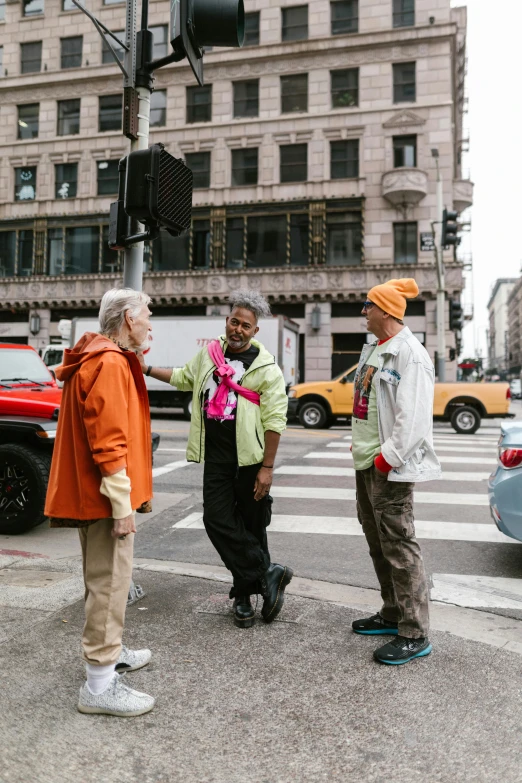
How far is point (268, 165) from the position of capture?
31094mm

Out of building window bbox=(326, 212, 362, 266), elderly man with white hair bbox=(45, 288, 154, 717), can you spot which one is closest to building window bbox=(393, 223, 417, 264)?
building window bbox=(326, 212, 362, 266)

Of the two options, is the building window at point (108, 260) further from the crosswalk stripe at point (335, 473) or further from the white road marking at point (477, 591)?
the white road marking at point (477, 591)

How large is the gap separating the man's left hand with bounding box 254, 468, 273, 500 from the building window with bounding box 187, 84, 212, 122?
1237 inches

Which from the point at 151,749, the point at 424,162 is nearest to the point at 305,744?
the point at 151,749

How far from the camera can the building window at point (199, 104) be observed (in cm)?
3225

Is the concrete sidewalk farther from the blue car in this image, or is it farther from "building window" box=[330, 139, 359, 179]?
Answer: "building window" box=[330, 139, 359, 179]

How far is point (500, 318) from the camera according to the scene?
188625mm

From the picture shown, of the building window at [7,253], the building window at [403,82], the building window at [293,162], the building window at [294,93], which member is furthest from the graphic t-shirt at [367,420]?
the building window at [7,253]

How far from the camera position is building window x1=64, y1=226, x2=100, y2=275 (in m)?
33.2

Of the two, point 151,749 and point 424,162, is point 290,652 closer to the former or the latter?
point 151,749

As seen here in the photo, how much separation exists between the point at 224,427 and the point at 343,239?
27.7m

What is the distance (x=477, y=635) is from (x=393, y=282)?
2115 mm

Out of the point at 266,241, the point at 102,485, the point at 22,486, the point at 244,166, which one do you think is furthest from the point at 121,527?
the point at 244,166

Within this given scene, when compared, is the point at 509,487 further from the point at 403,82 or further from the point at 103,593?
the point at 403,82
